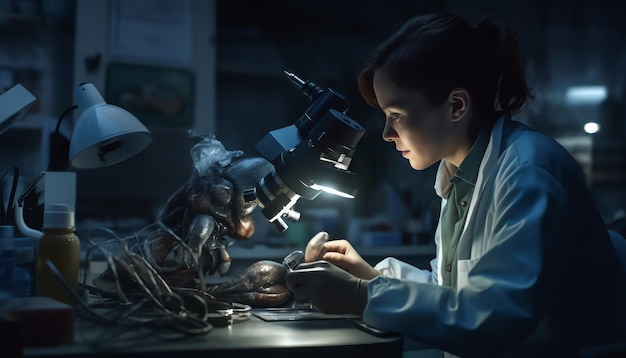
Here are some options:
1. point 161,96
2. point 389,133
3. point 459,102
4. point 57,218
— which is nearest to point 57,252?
point 57,218

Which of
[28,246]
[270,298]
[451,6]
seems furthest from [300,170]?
[451,6]

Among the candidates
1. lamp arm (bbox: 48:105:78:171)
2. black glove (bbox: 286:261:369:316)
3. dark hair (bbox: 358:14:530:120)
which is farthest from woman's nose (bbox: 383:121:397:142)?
lamp arm (bbox: 48:105:78:171)

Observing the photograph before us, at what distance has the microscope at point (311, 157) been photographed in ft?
3.43

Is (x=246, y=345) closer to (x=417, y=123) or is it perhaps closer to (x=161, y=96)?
(x=417, y=123)

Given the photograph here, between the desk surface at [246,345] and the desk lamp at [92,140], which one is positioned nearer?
the desk surface at [246,345]

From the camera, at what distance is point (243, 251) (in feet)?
8.16

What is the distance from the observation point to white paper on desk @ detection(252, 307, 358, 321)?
1022mm

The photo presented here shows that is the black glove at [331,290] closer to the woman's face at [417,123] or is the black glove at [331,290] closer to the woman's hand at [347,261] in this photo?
the woman's hand at [347,261]

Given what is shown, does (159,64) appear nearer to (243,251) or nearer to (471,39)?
(243,251)

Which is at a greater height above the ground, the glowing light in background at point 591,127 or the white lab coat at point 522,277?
the glowing light in background at point 591,127

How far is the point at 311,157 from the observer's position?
1.05 m

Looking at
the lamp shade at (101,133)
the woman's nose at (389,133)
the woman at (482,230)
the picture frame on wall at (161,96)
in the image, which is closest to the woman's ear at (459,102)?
the woman at (482,230)

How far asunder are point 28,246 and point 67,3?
5.78 feet

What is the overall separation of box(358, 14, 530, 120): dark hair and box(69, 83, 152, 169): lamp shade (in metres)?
0.49
